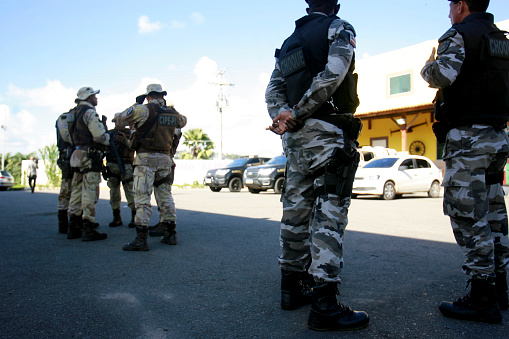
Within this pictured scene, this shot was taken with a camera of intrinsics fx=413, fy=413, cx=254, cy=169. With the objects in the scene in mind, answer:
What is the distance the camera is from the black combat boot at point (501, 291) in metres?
2.57

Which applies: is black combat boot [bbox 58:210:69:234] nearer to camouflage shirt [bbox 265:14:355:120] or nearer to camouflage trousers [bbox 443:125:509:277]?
camouflage shirt [bbox 265:14:355:120]

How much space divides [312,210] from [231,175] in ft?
48.7

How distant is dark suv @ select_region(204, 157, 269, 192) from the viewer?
57.0 ft

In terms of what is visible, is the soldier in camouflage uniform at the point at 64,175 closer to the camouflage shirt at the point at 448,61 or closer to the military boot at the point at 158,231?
the military boot at the point at 158,231

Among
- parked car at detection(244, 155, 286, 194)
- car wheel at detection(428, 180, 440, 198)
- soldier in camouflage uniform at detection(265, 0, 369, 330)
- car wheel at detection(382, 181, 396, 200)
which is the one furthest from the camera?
parked car at detection(244, 155, 286, 194)

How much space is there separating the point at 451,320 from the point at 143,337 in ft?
5.67

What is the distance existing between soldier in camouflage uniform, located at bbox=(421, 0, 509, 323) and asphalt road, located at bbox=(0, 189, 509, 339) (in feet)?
0.94

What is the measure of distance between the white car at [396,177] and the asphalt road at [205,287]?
7075 mm

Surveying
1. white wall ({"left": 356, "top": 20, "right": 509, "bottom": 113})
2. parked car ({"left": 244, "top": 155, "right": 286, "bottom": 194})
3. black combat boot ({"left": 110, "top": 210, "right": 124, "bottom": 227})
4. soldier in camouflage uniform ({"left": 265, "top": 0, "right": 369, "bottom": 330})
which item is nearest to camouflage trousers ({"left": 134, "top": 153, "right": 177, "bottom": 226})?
black combat boot ({"left": 110, "top": 210, "right": 124, "bottom": 227})

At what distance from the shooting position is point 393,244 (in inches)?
188

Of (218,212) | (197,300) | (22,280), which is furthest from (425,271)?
(218,212)

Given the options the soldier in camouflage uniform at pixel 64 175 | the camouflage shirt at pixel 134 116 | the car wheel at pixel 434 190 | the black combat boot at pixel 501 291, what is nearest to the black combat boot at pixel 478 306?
the black combat boot at pixel 501 291

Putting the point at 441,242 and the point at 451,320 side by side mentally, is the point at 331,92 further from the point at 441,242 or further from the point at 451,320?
the point at 441,242

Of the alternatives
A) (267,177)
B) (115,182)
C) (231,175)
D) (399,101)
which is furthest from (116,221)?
(399,101)
